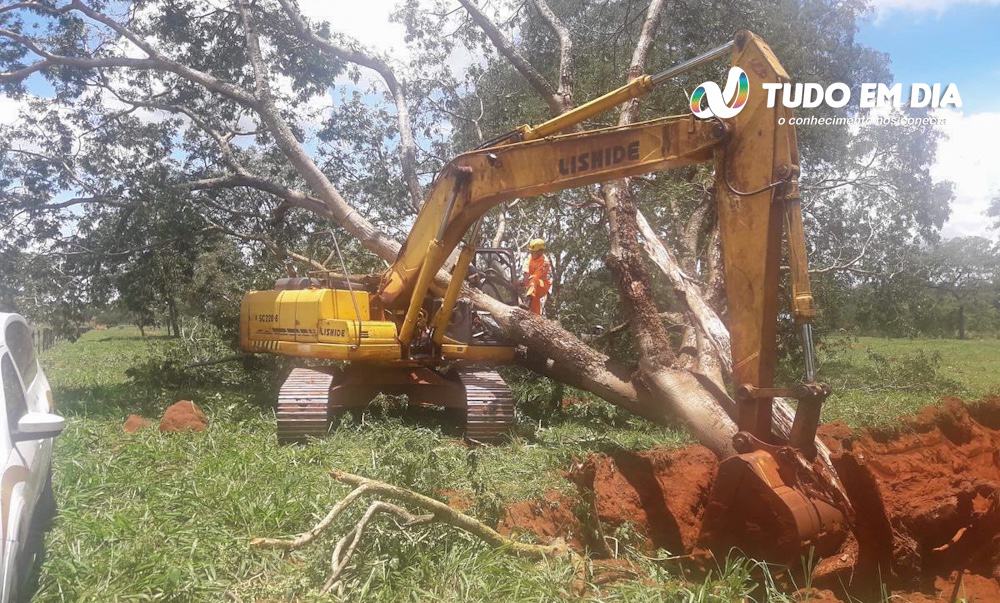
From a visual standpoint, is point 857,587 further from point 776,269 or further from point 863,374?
point 863,374

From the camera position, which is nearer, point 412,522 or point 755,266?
point 412,522

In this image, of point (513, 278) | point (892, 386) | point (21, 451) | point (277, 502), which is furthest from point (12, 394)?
point (892, 386)

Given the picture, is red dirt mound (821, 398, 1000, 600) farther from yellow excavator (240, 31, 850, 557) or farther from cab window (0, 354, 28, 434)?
cab window (0, 354, 28, 434)

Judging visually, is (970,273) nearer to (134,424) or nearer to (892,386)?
(892,386)

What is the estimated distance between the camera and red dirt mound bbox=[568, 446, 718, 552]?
4.85 m

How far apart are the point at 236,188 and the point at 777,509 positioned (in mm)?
12199

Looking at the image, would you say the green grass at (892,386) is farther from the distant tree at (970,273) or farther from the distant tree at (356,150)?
the distant tree at (970,273)

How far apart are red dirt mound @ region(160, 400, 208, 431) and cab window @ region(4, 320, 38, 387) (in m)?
2.69

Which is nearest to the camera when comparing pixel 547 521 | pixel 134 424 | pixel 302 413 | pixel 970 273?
pixel 547 521

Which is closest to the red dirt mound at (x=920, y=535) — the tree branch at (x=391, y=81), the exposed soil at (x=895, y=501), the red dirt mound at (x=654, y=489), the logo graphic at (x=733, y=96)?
the exposed soil at (x=895, y=501)

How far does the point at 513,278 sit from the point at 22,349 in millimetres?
5560

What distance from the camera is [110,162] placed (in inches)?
496

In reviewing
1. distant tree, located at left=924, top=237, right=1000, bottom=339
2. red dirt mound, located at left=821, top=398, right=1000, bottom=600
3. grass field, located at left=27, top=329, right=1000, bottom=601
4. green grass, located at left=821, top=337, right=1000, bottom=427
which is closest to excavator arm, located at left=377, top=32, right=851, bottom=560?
red dirt mound, located at left=821, top=398, right=1000, bottom=600

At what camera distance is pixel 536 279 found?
909cm
